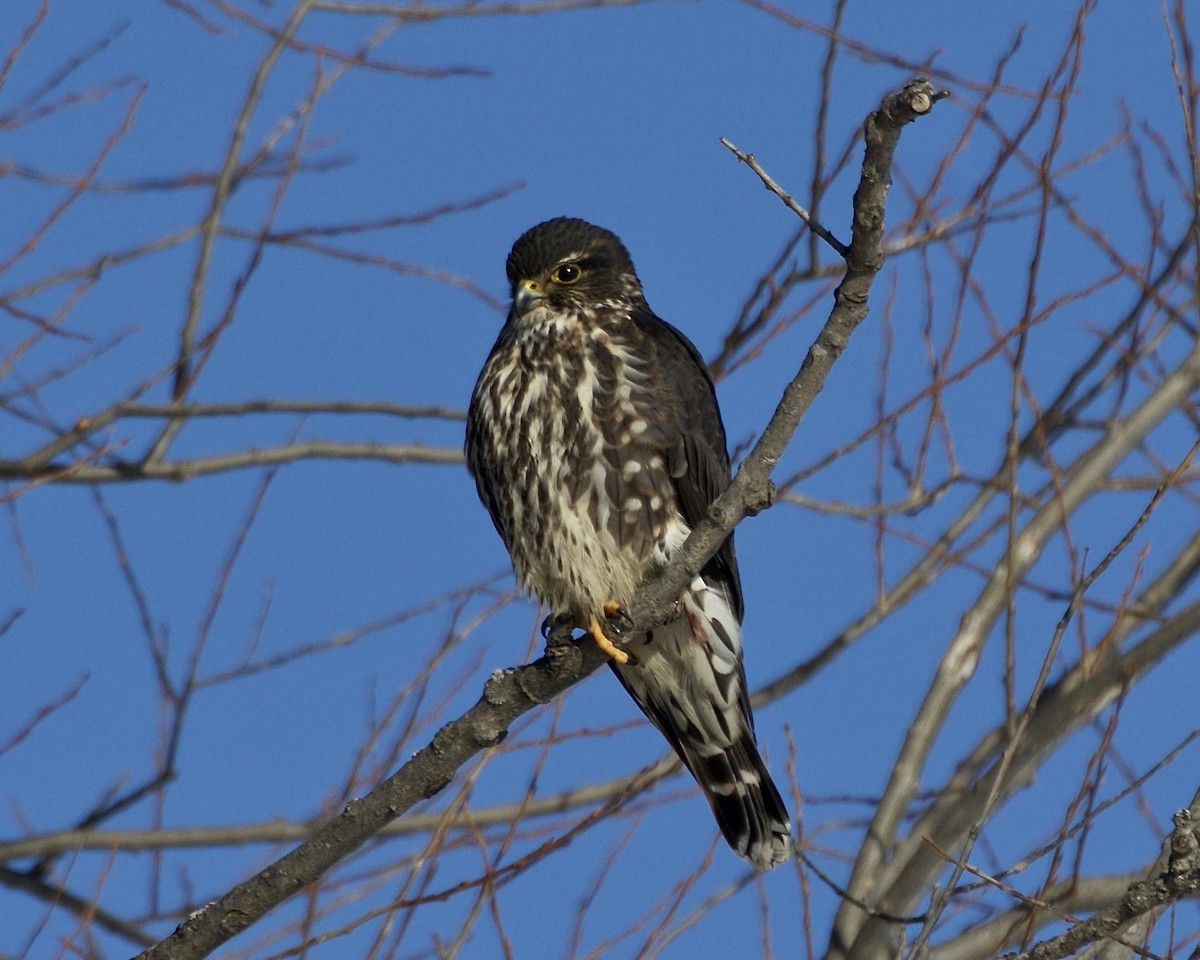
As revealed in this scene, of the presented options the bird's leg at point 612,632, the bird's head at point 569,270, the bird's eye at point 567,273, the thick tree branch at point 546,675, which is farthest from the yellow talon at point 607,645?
the bird's eye at point 567,273

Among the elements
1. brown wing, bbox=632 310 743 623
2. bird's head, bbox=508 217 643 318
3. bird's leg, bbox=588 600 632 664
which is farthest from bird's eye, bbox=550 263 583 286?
bird's leg, bbox=588 600 632 664

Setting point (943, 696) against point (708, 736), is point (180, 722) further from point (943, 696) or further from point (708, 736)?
point (943, 696)

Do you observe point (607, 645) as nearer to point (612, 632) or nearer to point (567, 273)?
point (612, 632)

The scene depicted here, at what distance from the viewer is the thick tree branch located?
2.73 metres

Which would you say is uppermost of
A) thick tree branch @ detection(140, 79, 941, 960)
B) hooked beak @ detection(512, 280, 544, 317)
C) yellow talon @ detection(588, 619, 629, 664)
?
hooked beak @ detection(512, 280, 544, 317)

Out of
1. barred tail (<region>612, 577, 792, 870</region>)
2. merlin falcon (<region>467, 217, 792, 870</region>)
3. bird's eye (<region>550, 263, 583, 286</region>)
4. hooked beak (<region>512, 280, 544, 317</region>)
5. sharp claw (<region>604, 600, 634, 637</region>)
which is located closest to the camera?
sharp claw (<region>604, 600, 634, 637</region>)

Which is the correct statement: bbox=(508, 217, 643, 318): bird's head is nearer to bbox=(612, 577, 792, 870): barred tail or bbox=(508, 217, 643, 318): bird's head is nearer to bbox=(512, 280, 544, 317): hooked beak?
bbox=(512, 280, 544, 317): hooked beak

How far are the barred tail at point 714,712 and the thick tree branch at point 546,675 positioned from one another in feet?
2.34

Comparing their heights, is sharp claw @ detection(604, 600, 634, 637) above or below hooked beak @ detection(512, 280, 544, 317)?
below

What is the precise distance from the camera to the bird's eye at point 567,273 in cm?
459

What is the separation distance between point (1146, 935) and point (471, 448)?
2.25 meters

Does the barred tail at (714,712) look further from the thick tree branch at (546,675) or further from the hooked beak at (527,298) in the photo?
the hooked beak at (527,298)

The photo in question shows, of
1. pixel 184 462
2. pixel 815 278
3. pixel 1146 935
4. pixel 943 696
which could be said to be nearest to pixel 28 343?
pixel 184 462

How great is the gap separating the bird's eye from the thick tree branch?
1398 millimetres
